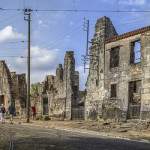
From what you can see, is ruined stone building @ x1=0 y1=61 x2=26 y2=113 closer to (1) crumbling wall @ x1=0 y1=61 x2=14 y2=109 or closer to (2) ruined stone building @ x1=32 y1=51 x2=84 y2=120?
(1) crumbling wall @ x1=0 y1=61 x2=14 y2=109

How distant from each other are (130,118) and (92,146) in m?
19.8

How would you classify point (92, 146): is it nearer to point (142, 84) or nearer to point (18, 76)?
point (142, 84)

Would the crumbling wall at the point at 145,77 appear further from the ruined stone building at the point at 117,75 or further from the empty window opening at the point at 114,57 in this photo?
the empty window opening at the point at 114,57

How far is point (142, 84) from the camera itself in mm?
41500

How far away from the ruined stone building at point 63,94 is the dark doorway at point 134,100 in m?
8.16

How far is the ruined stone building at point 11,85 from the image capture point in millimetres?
63572

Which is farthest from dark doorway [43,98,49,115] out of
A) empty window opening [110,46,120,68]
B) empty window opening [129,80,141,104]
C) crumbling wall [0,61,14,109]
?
empty window opening [129,80,141,104]

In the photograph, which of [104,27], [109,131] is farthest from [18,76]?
[109,131]

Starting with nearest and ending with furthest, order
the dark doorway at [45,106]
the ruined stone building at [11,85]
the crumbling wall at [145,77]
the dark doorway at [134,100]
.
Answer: the crumbling wall at [145,77], the dark doorway at [134,100], the dark doorway at [45,106], the ruined stone building at [11,85]

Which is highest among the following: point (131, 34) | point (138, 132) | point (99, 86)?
→ point (131, 34)

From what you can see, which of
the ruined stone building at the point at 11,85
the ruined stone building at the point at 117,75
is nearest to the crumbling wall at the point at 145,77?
the ruined stone building at the point at 117,75

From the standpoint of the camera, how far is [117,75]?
147 ft

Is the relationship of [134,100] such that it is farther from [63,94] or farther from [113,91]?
[63,94]

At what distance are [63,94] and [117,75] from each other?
9512 mm
